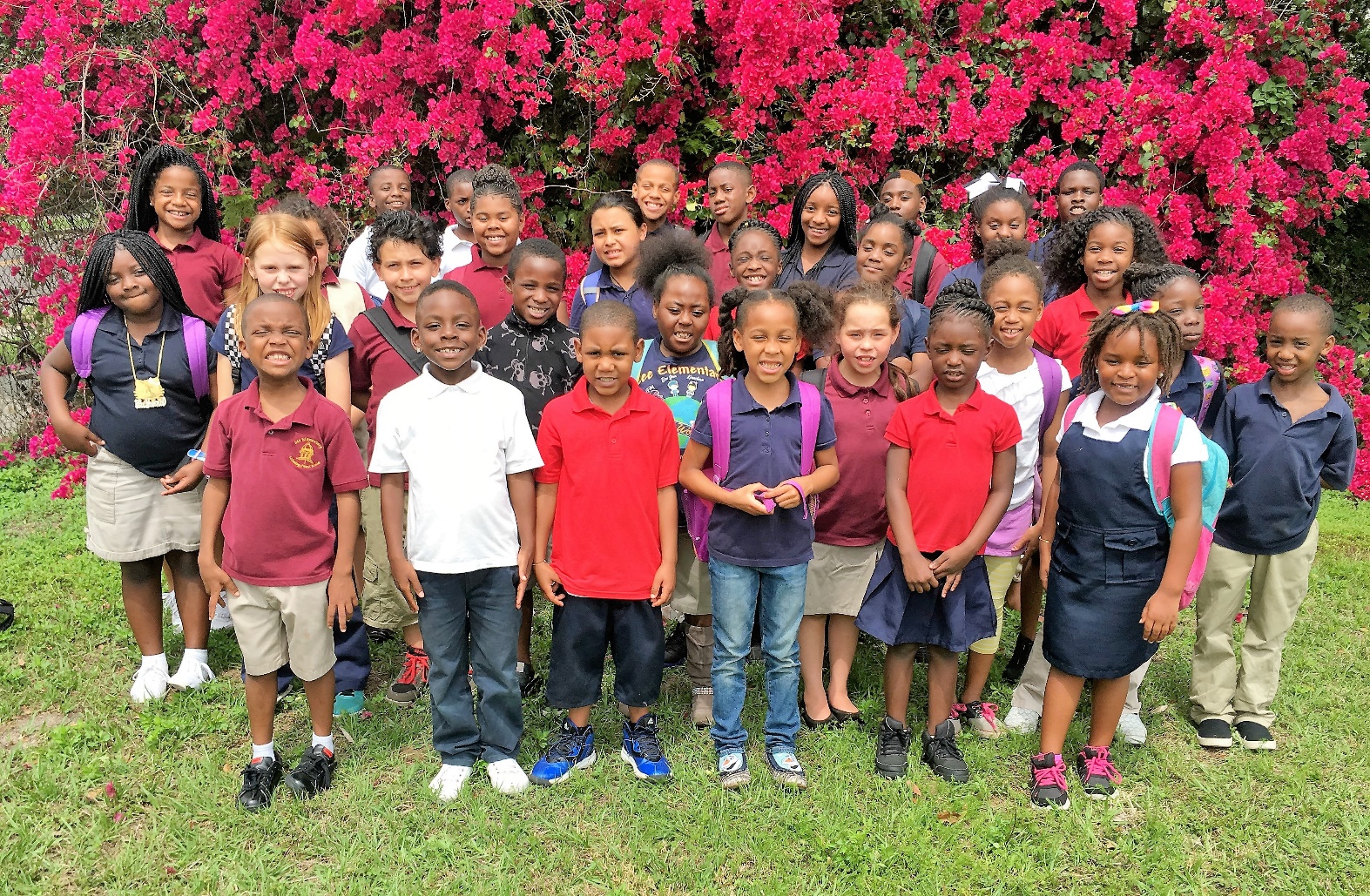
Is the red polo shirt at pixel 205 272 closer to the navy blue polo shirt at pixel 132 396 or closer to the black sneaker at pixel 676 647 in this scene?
the navy blue polo shirt at pixel 132 396

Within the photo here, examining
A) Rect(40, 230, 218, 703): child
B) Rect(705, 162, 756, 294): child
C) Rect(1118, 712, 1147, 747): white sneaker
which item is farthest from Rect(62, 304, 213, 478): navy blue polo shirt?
Rect(1118, 712, 1147, 747): white sneaker

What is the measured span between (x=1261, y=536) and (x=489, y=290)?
3.28 meters

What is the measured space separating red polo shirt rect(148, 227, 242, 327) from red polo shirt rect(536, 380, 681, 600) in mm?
1848

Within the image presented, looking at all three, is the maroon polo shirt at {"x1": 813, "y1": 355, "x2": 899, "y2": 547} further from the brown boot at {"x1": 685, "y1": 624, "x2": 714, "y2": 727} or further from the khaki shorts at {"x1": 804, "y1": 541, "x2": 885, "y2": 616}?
the brown boot at {"x1": 685, "y1": 624, "x2": 714, "y2": 727}

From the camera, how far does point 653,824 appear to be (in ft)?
9.73

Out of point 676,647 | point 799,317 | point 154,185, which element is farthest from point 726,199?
point 154,185

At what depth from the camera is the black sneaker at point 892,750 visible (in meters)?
3.26

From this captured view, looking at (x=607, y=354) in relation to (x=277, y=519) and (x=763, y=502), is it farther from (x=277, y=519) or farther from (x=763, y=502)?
(x=277, y=519)

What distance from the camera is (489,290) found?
160 inches

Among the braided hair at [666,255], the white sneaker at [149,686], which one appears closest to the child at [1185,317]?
the braided hair at [666,255]

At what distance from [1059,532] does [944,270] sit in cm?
168

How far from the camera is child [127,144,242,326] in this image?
3.86 m

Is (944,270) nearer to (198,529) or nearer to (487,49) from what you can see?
(487,49)

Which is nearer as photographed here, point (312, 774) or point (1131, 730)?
point (312, 774)
